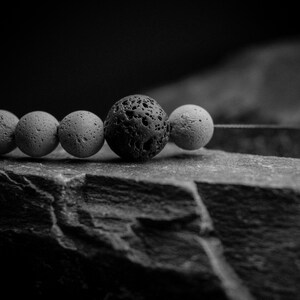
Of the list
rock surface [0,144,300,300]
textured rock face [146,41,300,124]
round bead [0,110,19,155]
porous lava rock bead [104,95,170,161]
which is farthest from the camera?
textured rock face [146,41,300,124]

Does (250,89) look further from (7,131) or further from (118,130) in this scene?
(7,131)

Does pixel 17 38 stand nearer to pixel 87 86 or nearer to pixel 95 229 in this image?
pixel 87 86

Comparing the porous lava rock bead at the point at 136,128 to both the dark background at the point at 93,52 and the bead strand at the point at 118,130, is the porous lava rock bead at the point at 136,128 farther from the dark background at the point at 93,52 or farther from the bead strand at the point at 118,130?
the dark background at the point at 93,52

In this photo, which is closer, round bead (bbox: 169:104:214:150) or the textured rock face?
round bead (bbox: 169:104:214:150)

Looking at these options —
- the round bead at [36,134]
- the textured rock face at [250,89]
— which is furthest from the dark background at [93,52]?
the round bead at [36,134]

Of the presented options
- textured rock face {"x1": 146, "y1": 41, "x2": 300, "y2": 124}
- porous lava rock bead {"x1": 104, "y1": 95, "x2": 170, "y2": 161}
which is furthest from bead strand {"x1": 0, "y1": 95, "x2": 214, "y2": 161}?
textured rock face {"x1": 146, "y1": 41, "x2": 300, "y2": 124}

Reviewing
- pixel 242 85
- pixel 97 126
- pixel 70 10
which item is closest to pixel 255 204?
pixel 97 126

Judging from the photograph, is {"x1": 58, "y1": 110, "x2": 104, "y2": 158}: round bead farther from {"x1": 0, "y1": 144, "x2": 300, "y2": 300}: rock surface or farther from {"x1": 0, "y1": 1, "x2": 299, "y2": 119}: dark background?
{"x1": 0, "y1": 1, "x2": 299, "y2": 119}: dark background
